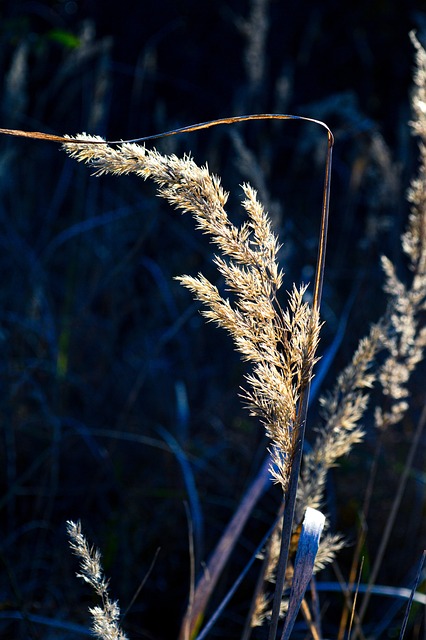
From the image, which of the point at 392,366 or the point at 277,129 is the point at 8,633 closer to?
the point at 392,366

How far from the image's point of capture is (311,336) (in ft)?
2.13

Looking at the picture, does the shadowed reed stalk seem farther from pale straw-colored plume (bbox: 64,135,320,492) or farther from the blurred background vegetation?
the blurred background vegetation

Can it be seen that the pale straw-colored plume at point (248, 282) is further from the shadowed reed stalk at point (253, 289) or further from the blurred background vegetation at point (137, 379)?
the blurred background vegetation at point (137, 379)

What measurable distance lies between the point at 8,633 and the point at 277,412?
135 centimetres

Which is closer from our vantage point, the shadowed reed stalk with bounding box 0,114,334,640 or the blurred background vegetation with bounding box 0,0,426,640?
the shadowed reed stalk with bounding box 0,114,334,640

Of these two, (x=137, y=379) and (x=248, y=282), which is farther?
(x=137, y=379)

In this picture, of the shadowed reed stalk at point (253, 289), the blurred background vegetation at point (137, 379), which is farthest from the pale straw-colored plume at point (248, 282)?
the blurred background vegetation at point (137, 379)

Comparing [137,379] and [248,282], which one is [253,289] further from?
[137,379]

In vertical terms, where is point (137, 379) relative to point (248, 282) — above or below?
below

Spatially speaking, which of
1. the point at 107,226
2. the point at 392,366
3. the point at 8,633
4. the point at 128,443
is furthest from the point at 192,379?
the point at 392,366

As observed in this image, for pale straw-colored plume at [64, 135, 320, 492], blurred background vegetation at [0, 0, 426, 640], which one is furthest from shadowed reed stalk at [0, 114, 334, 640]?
blurred background vegetation at [0, 0, 426, 640]

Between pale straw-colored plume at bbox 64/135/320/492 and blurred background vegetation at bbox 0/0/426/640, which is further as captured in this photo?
blurred background vegetation at bbox 0/0/426/640

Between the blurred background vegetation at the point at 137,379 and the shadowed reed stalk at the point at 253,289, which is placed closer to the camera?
the shadowed reed stalk at the point at 253,289

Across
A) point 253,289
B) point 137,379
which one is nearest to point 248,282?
point 253,289
